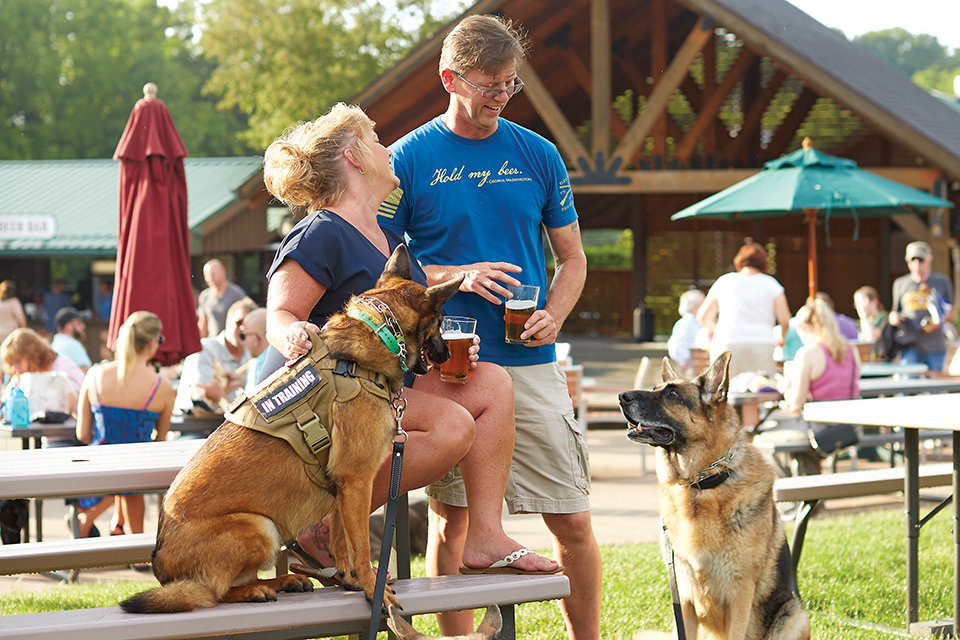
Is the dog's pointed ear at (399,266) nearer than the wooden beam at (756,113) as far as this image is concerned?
Yes

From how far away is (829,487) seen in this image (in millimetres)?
4848

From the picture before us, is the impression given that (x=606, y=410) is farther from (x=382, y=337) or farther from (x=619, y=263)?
(x=619, y=263)

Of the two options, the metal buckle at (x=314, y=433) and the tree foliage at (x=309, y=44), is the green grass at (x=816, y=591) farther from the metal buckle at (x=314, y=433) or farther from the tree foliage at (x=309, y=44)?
the tree foliage at (x=309, y=44)

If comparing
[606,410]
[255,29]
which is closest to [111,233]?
[255,29]

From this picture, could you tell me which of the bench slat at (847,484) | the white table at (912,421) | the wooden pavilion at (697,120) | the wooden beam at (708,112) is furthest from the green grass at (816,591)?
the wooden beam at (708,112)

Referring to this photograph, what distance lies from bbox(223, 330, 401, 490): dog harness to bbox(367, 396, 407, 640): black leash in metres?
0.14


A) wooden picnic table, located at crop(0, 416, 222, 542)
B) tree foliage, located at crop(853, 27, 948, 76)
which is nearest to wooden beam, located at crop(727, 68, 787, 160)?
wooden picnic table, located at crop(0, 416, 222, 542)

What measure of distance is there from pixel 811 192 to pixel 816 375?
3.08m

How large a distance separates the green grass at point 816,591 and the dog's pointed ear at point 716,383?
134 cm

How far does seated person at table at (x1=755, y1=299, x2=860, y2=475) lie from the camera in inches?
302

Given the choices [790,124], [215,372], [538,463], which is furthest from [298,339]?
[790,124]

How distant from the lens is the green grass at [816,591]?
4.63 meters

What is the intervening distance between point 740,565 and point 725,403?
679 millimetres

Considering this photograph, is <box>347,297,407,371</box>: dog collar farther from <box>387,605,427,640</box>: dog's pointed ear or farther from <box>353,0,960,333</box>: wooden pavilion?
<box>353,0,960,333</box>: wooden pavilion
